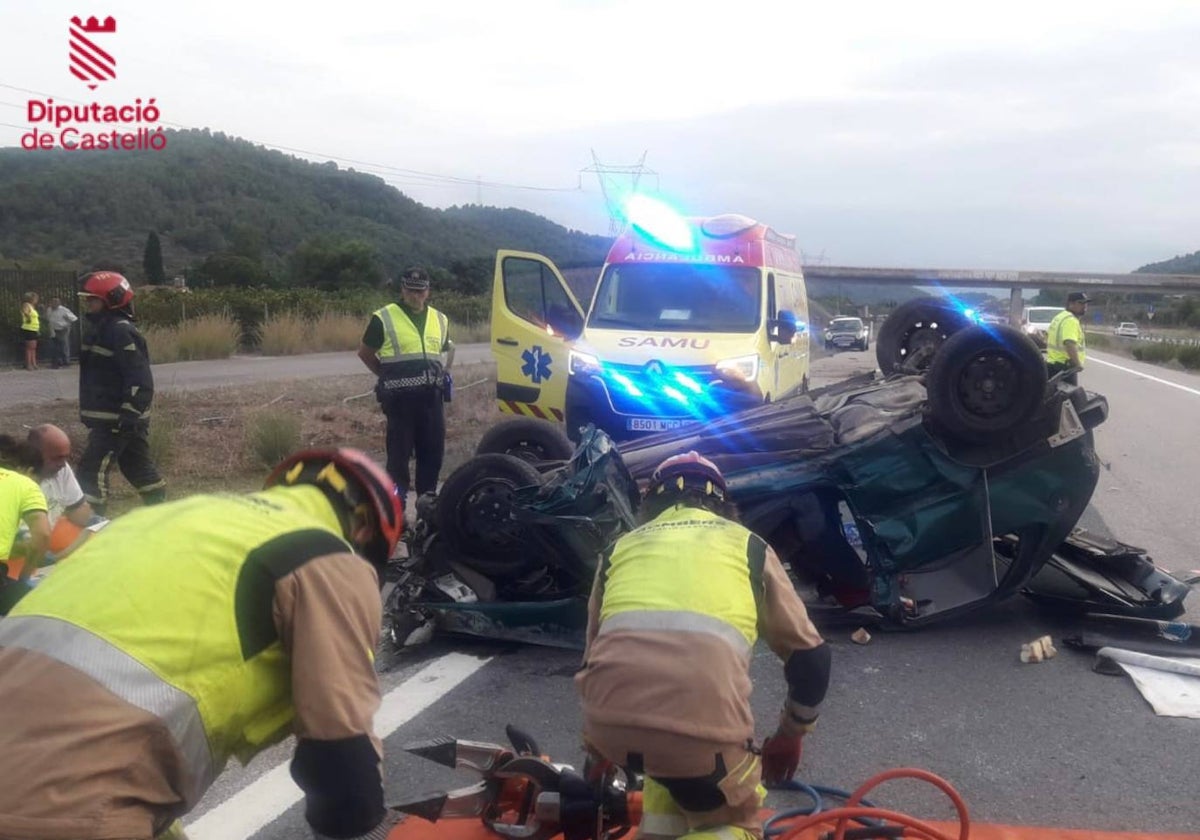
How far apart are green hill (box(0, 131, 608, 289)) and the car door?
42286 millimetres

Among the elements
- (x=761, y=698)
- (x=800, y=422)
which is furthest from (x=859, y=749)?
(x=800, y=422)

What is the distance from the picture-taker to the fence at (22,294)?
69.8 ft

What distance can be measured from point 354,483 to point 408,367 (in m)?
5.63

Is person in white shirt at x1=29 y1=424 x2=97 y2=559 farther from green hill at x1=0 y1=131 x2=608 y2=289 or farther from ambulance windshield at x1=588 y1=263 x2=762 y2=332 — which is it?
green hill at x1=0 y1=131 x2=608 y2=289

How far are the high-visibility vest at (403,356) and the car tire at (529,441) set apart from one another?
5.11 ft

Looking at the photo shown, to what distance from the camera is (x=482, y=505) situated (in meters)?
5.48

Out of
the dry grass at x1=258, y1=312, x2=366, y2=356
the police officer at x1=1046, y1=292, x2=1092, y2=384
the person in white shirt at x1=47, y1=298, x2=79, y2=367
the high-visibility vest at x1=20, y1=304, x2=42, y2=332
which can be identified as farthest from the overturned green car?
the dry grass at x1=258, y1=312, x2=366, y2=356

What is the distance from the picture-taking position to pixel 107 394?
7086 mm

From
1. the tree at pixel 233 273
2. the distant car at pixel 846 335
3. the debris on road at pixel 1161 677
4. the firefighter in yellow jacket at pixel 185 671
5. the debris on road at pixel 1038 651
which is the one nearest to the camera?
the firefighter in yellow jacket at pixel 185 671

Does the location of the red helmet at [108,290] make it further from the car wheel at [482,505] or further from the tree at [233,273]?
the tree at [233,273]

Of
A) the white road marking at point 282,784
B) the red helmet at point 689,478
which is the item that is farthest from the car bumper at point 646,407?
the red helmet at point 689,478

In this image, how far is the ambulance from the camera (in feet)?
30.3

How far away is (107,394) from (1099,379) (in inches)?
994

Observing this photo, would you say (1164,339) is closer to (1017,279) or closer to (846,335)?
(1017,279)
